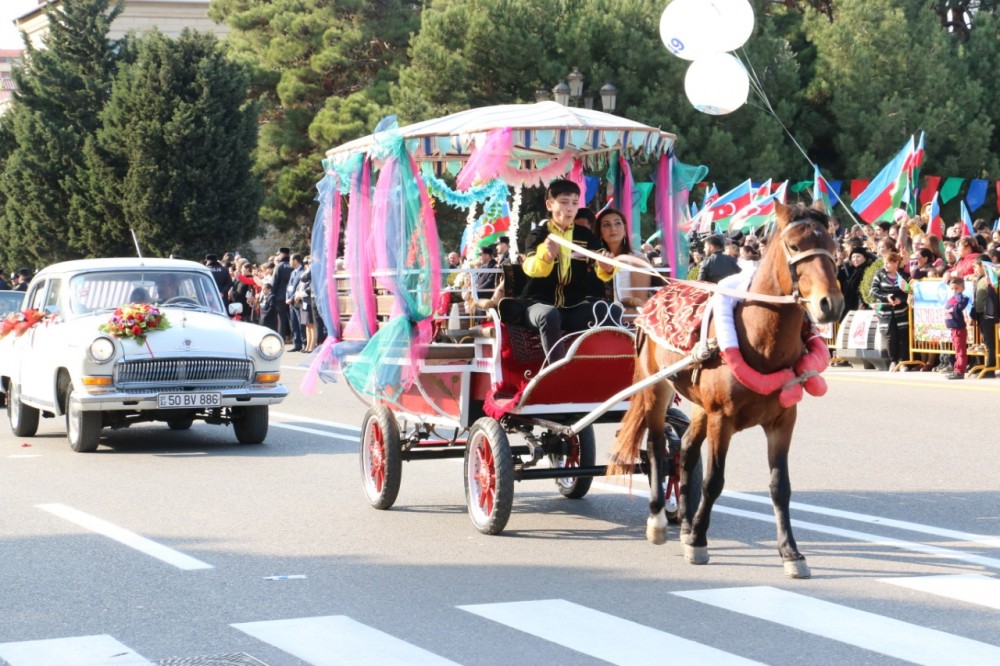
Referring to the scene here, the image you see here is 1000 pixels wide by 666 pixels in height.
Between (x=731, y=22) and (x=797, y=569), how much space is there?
13.2 meters

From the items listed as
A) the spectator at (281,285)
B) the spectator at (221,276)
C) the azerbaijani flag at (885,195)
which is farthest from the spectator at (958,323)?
the spectator at (281,285)

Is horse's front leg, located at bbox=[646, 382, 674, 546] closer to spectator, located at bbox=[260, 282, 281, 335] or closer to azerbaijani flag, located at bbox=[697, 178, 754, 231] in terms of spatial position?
azerbaijani flag, located at bbox=[697, 178, 754, 231]

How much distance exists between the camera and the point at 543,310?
29.0ft

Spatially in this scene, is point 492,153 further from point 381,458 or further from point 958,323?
point 958,323

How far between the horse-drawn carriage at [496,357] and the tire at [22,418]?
5576 millimetres

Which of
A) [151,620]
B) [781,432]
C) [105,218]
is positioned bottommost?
[151,620]

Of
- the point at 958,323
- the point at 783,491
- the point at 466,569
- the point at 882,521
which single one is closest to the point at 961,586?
the point at 783,491

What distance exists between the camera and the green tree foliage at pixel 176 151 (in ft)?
166

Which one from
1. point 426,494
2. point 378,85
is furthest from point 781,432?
point 378,85

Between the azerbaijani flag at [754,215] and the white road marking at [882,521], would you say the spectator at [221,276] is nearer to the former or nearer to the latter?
the azerbaijani flag at [754,215]

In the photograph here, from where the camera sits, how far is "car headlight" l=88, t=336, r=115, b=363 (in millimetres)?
13008

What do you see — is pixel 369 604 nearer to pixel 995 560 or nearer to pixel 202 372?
pixel 995 560

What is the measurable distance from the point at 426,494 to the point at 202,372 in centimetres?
371

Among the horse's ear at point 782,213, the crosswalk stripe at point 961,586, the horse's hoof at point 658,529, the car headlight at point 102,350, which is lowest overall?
the crosswalk stripe at point 961,586
